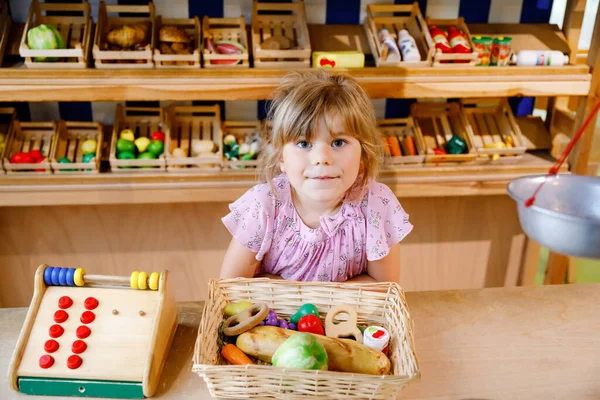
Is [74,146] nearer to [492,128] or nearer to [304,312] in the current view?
[304,312]

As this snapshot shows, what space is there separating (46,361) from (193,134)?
1348 mm

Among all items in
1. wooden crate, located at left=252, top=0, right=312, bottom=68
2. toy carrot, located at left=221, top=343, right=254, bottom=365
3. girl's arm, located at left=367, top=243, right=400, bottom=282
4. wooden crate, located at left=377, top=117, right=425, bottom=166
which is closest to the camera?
toy carrot, located at left=221, top=343, right=254, bottom=365

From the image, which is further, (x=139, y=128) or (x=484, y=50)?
(x=139, y=128)

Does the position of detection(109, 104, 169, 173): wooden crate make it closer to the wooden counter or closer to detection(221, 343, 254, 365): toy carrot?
the wooden counter

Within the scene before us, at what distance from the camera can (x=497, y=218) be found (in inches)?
106

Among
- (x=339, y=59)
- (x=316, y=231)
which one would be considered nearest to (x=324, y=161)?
(x=316, y=231)

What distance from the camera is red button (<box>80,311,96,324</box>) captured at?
1.20m

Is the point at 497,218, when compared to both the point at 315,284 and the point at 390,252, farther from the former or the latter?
the point at 315,284

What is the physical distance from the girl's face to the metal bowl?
49 cm

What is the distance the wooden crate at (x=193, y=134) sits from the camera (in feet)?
7.20

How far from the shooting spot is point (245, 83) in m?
2.05

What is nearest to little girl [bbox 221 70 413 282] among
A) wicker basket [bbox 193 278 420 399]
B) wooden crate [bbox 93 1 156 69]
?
wicker basket [bbox 193 278 420 399]

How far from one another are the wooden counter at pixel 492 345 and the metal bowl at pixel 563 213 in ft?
1.45

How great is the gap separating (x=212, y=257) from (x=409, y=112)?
1.13 metres
